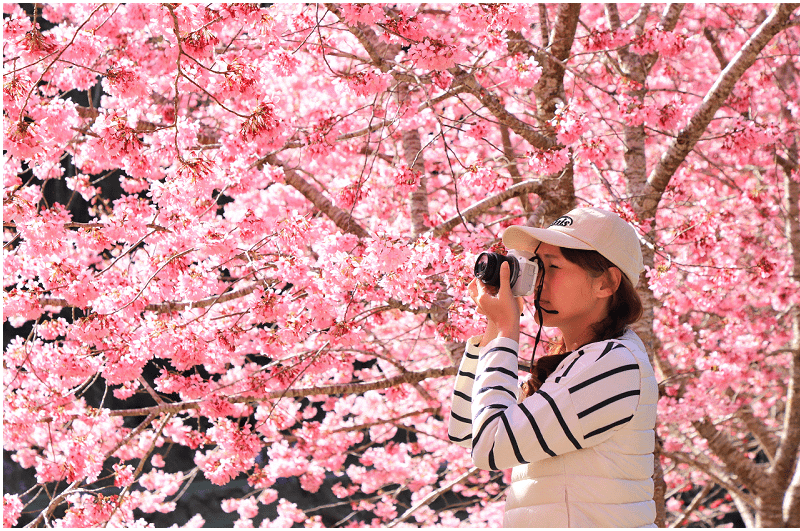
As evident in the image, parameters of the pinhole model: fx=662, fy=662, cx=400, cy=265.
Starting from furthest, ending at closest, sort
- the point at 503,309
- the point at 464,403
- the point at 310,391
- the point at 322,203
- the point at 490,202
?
the point at 322,203 → the point at 310,391 → the point at 490,202 → the point at 464,403 → the point at 503,309

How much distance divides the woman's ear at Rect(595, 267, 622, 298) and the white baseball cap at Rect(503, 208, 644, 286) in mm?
26

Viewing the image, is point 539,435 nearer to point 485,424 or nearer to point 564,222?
point 485,424

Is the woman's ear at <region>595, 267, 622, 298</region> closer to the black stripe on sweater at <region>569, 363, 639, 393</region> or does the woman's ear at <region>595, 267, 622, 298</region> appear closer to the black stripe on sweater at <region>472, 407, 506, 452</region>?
the black stripe on sweater at <region>569, 363, 639, 393</region>

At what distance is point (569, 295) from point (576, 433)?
1.11 ft

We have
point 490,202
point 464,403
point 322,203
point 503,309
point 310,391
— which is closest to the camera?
point 503,309

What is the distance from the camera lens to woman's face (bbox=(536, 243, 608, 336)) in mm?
1558

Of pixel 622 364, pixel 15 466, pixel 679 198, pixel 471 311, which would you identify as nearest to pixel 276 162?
pixel 471 311

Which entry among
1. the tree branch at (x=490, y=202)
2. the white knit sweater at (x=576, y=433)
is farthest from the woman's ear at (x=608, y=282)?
the tree branch at (x=490, y=202)

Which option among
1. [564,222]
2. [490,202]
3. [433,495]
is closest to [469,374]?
[564,222]

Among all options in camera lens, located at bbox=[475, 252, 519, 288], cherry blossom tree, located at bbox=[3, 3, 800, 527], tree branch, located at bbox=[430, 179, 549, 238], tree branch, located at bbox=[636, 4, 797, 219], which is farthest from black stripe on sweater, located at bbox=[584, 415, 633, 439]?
tree branch, located at bbox=[636, 4, 797, 219]

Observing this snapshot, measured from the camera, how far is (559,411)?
1366mm

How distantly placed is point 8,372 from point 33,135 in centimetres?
246

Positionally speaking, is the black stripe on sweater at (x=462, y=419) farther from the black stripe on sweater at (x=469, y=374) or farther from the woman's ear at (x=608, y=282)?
the woman's ear at (x=608, y=282)

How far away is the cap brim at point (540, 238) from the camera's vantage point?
153 centimetres
